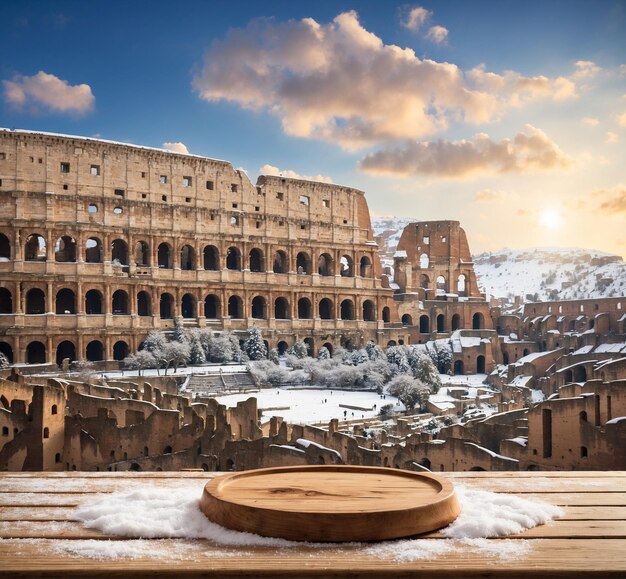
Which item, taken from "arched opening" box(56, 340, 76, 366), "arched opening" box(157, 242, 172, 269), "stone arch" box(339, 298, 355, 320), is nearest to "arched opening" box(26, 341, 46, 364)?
"arched opening" box(56, 340, 76, 366)

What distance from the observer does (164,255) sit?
59.1 m

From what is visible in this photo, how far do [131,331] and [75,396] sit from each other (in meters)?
25.0

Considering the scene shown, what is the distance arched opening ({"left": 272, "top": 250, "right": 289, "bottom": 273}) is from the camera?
6175cm

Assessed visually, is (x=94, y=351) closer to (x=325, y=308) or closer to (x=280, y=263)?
(x=280, y=263)

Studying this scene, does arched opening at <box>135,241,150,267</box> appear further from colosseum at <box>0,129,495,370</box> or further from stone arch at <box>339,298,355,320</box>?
stone arch at <box>339,298,355,320</box>

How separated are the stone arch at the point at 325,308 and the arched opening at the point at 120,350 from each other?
18670mm

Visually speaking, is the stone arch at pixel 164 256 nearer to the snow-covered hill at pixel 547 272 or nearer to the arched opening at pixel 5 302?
the arched opening at pixel 5 302

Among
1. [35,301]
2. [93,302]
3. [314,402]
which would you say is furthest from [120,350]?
[314,402]

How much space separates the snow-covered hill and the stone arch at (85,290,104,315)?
60.9 metres

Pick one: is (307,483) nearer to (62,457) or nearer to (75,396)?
(62,457)

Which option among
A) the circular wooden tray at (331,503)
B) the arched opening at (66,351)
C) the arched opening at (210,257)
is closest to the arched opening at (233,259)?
the arched opening at (210,257)

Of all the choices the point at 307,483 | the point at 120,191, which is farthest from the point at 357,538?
the point at 120,191

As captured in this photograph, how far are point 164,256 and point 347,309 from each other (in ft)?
57.2

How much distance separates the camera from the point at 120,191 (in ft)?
181
